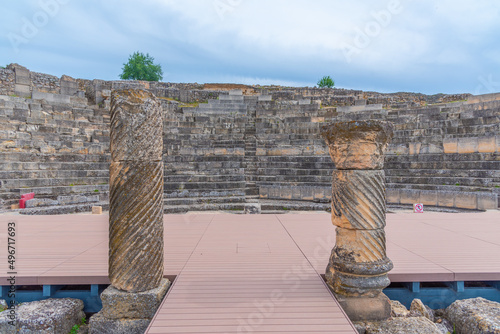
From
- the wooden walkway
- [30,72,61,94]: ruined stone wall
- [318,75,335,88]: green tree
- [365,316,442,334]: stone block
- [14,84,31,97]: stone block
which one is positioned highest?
[318,75,335,88]: green tree

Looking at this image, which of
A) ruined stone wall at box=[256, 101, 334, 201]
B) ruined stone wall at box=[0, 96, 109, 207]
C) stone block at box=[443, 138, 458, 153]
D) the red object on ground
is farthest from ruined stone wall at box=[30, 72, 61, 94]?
stone block at box=[443, 138, 458, 153]

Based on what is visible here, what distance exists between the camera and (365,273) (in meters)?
3.20

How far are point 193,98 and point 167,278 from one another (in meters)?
18.8

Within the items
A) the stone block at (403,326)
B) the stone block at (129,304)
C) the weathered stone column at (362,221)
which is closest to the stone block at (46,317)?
the stone block at (129,304)

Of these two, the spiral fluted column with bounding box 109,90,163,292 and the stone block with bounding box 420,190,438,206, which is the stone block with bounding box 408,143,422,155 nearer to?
the stone block with bounding box 420,190,438,206

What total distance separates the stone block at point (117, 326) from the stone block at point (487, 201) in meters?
9.39

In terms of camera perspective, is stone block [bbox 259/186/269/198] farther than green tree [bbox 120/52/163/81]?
No

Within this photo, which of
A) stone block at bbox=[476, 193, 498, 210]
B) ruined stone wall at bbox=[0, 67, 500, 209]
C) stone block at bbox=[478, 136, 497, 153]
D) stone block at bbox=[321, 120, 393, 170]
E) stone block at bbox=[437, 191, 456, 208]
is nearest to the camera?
stone block at bbox=[321, 120, 393, 170]

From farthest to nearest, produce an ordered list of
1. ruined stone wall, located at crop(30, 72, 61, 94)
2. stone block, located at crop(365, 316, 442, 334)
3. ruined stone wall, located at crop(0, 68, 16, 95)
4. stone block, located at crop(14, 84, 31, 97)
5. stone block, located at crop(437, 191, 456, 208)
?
ruined stone wall, located at crop(30, 72, 61, 94), stone block, located at crop(14, 84, 31, 97), ruined stone wall, located at crop(0, 68, 16, 95), stone block, located at crop(437, 191, 456, 208), stone block, located at crop(365, 316, 442, 334)

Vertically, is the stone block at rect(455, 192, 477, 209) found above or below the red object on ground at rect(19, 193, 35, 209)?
above

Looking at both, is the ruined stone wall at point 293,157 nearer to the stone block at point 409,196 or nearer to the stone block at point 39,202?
the stone block at point 409,196

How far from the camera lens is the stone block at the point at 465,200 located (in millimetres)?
8641

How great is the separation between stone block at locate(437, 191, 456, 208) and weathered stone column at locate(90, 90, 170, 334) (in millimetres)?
9121

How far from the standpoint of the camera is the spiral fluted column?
10.3 ft
